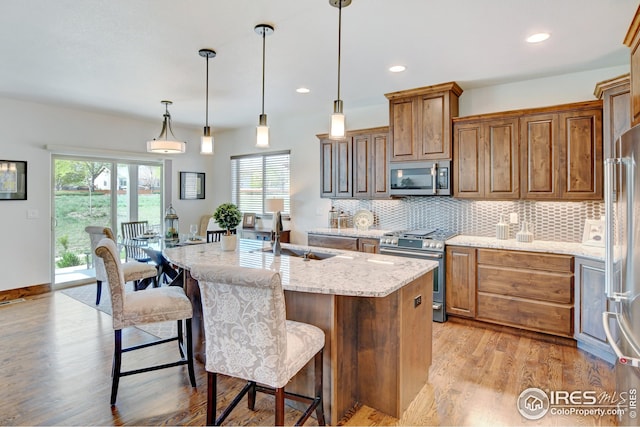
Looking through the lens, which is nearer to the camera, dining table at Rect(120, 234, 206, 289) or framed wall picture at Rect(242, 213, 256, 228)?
dining table at Rect(120, 234, 206, 289)

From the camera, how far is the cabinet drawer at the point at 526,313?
10.7ft

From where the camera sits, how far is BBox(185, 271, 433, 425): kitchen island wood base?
2.03 metres

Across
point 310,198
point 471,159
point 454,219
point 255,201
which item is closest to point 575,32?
point 471,159

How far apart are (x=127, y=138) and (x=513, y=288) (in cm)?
599

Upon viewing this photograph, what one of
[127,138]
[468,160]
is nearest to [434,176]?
[468,160]

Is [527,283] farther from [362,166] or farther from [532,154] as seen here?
[362,166]

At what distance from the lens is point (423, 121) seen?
4.12m

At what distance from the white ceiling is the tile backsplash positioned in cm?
140

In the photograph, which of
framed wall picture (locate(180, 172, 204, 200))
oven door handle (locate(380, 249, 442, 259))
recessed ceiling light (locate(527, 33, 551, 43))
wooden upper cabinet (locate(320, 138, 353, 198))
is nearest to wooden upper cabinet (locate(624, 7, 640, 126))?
recessed ceiling light (locate(527, 33, 551, 43))

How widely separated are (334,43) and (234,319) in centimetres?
238

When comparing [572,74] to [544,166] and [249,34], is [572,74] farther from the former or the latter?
[249,34]

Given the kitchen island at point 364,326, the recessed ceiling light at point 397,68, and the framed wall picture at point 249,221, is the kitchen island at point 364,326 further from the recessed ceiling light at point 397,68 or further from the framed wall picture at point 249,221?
the framed wall picture at point 249,221

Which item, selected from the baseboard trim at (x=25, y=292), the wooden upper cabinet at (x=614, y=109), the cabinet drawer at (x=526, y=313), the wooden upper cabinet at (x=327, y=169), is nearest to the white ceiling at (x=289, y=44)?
the wooden upper cabinet at (x=614, y=109)

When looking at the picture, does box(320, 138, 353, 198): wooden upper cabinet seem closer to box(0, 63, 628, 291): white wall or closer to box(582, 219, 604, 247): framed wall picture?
box(0, 63, 628, 291): white wall
